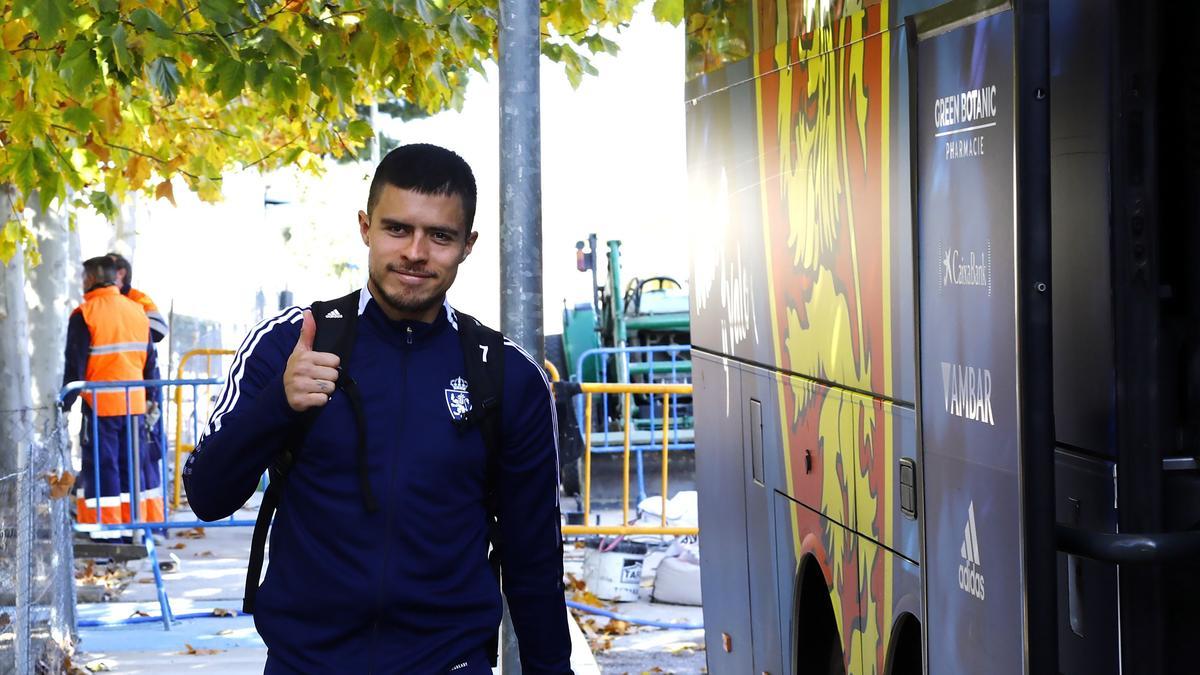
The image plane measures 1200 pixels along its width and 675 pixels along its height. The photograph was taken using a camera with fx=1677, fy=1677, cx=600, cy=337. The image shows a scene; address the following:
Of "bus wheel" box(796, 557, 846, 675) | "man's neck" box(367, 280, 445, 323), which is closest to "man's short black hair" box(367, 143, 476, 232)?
"man's neck" box(367, 280, 445, 323)

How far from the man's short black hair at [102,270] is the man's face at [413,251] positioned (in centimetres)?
951

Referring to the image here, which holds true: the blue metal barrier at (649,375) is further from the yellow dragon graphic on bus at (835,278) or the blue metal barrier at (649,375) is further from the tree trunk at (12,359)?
the yellow dragon graphic on bus at (835,278)

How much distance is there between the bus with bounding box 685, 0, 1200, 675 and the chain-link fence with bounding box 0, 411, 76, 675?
3680 millimetres

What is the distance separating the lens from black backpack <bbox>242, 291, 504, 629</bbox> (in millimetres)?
3316

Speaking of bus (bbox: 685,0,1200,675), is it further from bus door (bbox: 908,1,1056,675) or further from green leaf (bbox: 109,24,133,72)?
green leaf (bbox: 109,24,133,72)

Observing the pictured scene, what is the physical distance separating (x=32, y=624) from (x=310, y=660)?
16.2ft

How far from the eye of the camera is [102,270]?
41.2ft

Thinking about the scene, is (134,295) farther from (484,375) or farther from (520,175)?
(484,375)

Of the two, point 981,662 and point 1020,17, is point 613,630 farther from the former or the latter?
point 1020,17

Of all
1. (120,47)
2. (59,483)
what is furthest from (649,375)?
(120,47)

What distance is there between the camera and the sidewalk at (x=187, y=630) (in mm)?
8641

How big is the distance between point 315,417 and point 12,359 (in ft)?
29.9

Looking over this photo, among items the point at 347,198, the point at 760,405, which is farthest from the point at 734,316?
the point at 347,198

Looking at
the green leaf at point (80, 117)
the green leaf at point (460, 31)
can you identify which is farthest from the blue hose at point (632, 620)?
the green leaf at point (80, 117)
